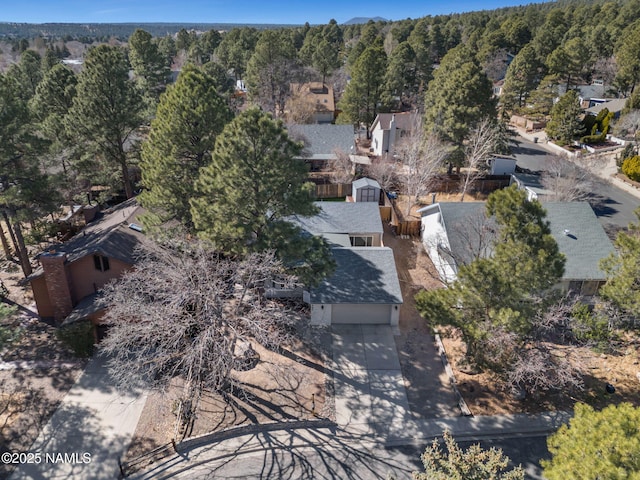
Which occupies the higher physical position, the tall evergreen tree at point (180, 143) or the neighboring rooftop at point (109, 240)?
the tall evergreen tree at point (180, 143)

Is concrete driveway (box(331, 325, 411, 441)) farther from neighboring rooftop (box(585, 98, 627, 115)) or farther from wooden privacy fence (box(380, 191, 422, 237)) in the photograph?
neighboring rooftop (box(585, 98, 627, 115))

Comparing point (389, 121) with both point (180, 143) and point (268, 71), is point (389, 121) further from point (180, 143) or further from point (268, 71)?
point (180, 143)

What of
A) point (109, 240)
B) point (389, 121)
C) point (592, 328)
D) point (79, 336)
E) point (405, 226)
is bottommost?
point (79, 336)

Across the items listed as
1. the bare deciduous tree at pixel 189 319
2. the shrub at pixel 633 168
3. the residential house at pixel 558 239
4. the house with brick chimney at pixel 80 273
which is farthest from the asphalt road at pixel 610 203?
the house with brick chimney at pixel 80 273

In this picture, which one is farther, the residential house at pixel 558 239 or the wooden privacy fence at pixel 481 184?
the wooden privacy fence at pixel 481 184

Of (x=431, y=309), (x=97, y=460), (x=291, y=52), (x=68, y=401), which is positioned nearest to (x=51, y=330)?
(x=68, y=401)

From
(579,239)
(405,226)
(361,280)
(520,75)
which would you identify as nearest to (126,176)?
(361,280)

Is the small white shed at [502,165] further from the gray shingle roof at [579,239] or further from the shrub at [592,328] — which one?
the shrub at [592,328]

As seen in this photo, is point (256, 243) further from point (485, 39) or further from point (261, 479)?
point (485, 39)
